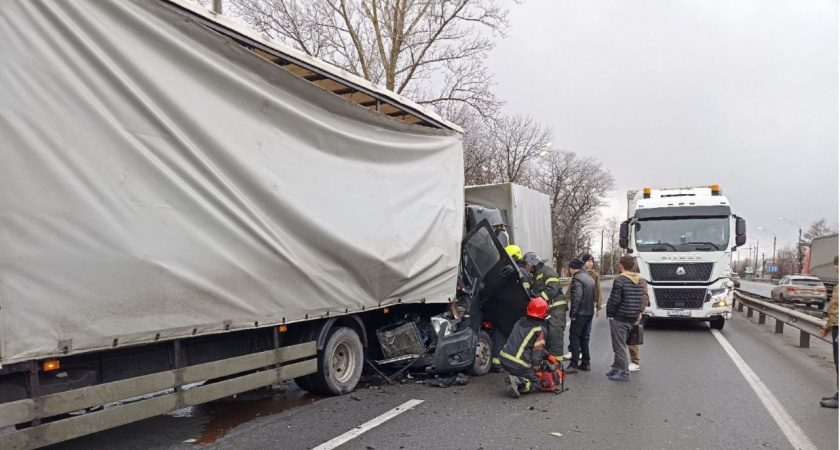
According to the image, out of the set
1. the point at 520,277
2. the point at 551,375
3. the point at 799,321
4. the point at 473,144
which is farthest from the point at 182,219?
the point at 473,144

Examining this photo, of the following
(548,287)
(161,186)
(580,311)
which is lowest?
(580,311)

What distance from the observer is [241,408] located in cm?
607

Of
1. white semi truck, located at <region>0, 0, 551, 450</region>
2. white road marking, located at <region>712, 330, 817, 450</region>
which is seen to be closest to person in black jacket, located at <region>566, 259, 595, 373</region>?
white road marking, located at <region>712, 330, 817, 450</region>

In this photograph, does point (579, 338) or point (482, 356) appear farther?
point (579, 338)

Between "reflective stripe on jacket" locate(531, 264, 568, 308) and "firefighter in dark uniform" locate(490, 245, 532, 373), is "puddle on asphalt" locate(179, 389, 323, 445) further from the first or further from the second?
"reflective stripe on jacket" locate(531, 264, 568, 308)

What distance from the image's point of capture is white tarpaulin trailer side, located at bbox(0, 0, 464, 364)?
11.0 ft

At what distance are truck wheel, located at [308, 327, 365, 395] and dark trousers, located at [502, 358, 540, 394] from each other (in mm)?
1709

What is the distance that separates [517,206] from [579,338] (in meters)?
2.77

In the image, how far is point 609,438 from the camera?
5211 millimetres

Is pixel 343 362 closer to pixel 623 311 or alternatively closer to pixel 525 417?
pixel 525 417

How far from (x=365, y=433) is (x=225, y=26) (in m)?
3.60

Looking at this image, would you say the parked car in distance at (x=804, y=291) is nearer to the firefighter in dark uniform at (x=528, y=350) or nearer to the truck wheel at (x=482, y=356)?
the truck wheel at (x=482, y=356)

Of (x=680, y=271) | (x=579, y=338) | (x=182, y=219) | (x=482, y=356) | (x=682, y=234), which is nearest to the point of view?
(x=182, y=219)

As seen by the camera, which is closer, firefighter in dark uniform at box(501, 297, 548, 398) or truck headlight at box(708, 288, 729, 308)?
firefighter in dark uniform at box(501, 297, 548, 398)
